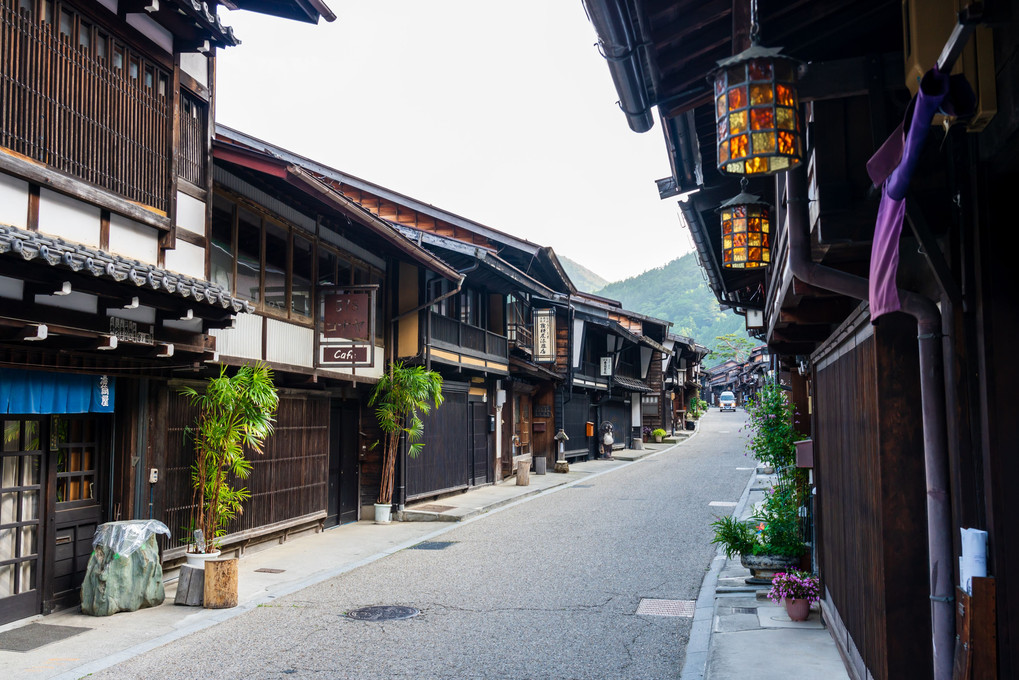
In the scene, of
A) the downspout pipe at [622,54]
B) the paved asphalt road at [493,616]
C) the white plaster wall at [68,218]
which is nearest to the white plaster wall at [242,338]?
the white plaster wall at [68,218]

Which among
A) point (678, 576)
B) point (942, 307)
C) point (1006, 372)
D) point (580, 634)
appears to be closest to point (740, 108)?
point (942, 307)

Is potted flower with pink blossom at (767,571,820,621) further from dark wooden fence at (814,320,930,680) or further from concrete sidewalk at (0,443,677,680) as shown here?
concrete sidewalk at (0,443,677,680)

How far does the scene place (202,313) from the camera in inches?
402

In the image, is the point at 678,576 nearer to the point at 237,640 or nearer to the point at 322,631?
the point at 322,631

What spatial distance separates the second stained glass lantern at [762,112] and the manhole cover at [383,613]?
713 cm

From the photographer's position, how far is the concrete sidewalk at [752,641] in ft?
23.4

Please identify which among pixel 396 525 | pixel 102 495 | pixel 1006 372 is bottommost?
pixel 396 525

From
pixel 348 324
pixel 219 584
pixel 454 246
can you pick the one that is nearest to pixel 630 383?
pixel 454 246

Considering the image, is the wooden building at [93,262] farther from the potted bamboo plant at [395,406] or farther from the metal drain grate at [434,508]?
the metal drain grate at [434,508]

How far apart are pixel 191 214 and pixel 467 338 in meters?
11.7

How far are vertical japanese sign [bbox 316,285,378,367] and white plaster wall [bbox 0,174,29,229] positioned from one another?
6.66m

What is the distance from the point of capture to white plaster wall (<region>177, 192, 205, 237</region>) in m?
10.8

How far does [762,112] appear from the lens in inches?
184

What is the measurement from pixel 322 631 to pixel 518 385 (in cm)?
2063
